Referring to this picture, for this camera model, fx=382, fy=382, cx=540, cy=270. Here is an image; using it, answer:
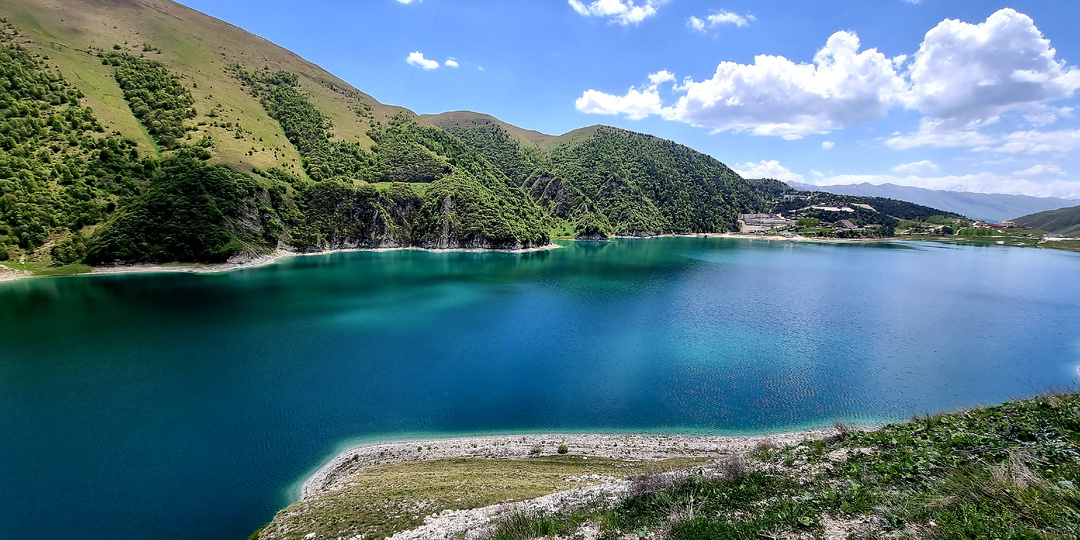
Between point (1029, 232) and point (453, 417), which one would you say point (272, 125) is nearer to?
point (453, 417)

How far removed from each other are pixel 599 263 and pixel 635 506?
249 ft

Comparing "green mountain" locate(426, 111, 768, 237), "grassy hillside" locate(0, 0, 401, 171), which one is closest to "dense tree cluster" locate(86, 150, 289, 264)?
"grassy hillside" locate(0, 0, 401, 171)

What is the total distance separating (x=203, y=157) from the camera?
2975 inches

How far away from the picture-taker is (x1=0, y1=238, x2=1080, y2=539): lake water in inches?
→ 628

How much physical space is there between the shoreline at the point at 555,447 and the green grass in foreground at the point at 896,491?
7749 millimetres

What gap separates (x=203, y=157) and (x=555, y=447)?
93220 mm

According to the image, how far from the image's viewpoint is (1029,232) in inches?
6255

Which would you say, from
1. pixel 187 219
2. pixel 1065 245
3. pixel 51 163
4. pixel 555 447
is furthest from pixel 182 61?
pixel 1065 245

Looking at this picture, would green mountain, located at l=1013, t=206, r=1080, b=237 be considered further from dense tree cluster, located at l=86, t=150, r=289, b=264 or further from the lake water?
dense tree cluster, located at l=86, t=150, r=289, b=264

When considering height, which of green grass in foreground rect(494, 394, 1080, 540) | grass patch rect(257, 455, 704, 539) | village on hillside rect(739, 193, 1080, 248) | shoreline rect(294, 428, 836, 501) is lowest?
shoreline rect(294, 428, 836, 501)

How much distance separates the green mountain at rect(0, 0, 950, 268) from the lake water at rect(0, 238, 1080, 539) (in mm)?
11486

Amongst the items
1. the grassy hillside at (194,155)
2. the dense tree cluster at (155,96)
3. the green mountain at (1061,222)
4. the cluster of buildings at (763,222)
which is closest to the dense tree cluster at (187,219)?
the grassy hillside at (194,155)

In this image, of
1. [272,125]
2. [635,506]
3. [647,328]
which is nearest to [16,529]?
[635,506]

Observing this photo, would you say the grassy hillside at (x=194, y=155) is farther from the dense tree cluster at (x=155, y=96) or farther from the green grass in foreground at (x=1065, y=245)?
the green grass in foreground at (x=1065, y=245)
